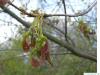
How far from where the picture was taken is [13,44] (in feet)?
16.9

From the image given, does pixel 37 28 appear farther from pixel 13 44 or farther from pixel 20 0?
pixel 13 44

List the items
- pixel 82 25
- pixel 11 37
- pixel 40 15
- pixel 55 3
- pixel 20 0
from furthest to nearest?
pixel 11 37 < pixel 55 3 < pixel 20 0 < pixel 82 25 < pixel 40 15

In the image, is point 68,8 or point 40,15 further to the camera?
point 68,8

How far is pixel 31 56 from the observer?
1.97 meters

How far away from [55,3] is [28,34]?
2.64 metres

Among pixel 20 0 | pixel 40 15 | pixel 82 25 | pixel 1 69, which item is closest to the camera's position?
pixel 40 15

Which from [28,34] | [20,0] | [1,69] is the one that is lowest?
[1,69]

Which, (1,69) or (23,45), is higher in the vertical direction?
(23,45)

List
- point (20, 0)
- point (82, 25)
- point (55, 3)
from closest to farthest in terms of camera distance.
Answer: point (82, 25), point (20, 0), point (55, 3)

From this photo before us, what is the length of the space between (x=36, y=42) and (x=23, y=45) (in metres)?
0.14

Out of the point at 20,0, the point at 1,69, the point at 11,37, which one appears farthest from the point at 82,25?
the point at 1,69

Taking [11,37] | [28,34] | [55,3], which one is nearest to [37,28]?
[28,34]

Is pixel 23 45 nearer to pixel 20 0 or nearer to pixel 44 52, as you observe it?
pixel 44 52

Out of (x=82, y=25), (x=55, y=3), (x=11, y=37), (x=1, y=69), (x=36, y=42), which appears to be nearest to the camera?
(x=36, y=42)
